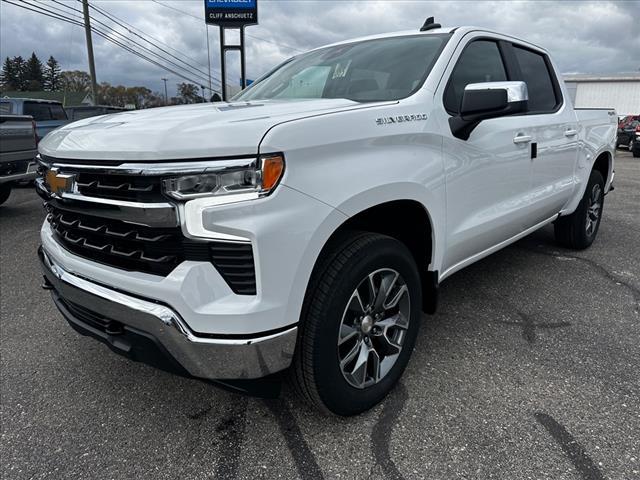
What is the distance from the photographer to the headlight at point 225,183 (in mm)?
1703

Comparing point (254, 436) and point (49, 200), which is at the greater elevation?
point (49, 200)

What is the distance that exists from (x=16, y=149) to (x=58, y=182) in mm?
5330

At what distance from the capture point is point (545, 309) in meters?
3.53

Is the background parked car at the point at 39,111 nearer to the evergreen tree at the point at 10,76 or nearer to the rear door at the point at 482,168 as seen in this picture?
the rear door at the point at 482,168

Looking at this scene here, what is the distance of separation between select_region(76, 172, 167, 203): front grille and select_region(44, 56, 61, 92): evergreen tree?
96443 mm

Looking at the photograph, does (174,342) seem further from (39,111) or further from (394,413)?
(39,111)

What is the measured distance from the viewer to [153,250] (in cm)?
180

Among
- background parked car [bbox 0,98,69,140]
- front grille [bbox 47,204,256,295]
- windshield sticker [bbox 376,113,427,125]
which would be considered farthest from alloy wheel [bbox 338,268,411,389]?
background parked car [bbox 0,98,69,140]

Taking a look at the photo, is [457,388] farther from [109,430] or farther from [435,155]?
[109,430]

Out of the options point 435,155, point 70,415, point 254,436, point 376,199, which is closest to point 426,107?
point 435,155

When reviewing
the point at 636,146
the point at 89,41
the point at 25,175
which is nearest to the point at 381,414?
the point at 25,175

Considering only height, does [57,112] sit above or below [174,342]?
above

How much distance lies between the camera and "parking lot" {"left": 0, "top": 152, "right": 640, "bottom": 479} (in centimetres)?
202

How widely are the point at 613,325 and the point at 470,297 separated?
0.96 metres
